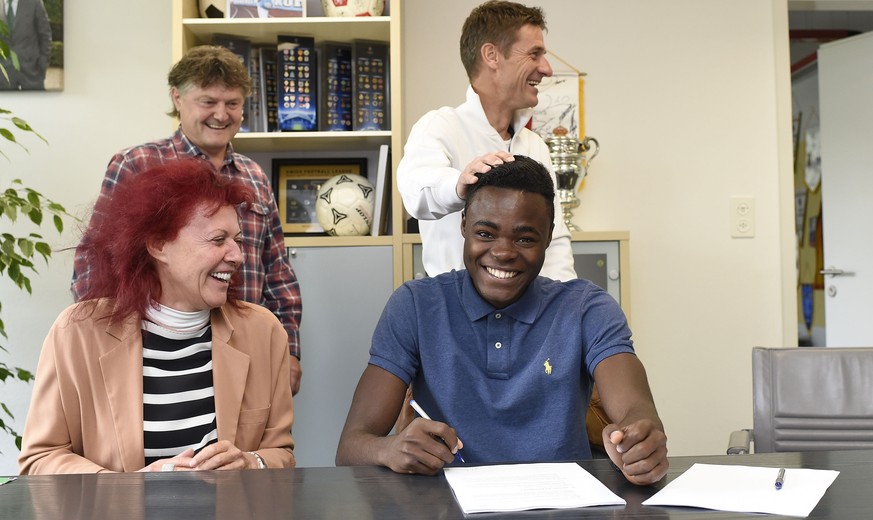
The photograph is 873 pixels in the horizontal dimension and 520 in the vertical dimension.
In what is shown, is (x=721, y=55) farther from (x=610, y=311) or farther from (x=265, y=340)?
(x=265, y=340)

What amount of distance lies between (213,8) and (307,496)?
233 centimetres

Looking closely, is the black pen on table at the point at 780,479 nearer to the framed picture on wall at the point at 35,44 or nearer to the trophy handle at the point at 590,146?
the trophy handle at the point at 590,146

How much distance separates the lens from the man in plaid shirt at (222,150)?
2.37 meters

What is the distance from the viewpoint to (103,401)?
154 cm

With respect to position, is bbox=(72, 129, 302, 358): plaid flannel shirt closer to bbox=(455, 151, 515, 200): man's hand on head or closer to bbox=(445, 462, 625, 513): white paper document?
bbox=(455, 151, 515, 200): man's hand on head

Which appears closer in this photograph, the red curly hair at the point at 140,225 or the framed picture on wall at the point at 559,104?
the red curly hair at the point at 140,225

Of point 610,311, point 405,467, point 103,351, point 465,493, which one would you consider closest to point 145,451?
point 103,351

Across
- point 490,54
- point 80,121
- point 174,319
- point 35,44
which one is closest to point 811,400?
point 490,54

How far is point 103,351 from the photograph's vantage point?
1557 mm

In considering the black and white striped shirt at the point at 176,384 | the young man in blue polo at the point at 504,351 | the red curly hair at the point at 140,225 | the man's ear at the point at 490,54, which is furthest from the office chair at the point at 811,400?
the red curly hair at the point at 140,225

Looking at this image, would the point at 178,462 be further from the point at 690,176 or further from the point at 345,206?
the point at 690,176

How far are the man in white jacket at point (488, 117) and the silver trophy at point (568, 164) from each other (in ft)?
2.75

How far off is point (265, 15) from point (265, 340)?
5.37 ft

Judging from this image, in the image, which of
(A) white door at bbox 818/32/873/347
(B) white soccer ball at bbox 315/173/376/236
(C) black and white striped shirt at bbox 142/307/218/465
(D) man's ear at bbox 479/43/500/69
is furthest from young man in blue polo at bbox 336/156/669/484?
(A) white door at bbox 818/32/873/347
